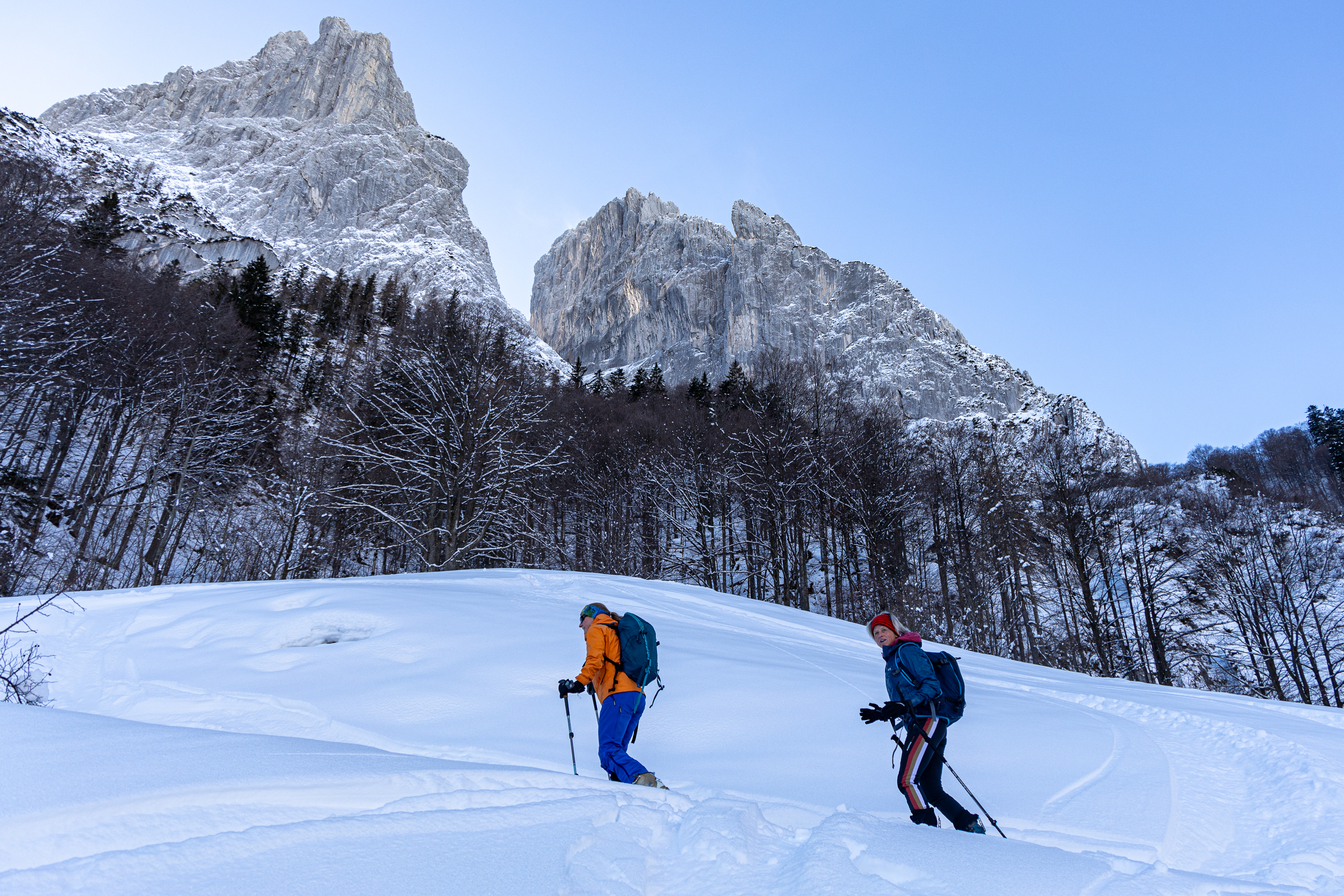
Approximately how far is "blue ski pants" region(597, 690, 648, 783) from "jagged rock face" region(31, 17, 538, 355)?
7495 centimetres

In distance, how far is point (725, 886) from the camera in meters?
Answer: 2.52

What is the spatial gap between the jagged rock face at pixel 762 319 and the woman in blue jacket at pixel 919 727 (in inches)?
2459

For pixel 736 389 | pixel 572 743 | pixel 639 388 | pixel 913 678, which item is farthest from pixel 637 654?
pixel 639 388

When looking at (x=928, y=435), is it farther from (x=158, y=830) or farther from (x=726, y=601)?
(x=158, y=830)

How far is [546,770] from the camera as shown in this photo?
156 inches

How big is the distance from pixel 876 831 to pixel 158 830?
10.6 ft

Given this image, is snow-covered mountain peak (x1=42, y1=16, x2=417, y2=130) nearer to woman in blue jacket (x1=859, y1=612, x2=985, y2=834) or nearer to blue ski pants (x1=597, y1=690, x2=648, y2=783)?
blue ski pants (x1=597, y1=690, x2=648, y2=783)

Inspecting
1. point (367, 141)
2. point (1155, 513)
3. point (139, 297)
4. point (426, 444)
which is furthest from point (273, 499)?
point (367, 141)

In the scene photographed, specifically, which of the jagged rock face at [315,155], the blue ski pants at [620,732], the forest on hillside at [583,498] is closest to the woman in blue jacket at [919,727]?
the blue ski pants at [620,732]

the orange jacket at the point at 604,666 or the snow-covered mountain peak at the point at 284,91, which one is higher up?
the snow-covered mountain peak at the point at 284,91

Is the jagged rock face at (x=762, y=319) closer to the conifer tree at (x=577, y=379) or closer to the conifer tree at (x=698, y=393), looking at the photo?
the conifer tree at (x=698, y=393)

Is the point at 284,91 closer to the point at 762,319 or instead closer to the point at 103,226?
the point at 103,226

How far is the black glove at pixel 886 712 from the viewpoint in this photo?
13.1ft

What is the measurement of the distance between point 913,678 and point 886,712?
35 cm
